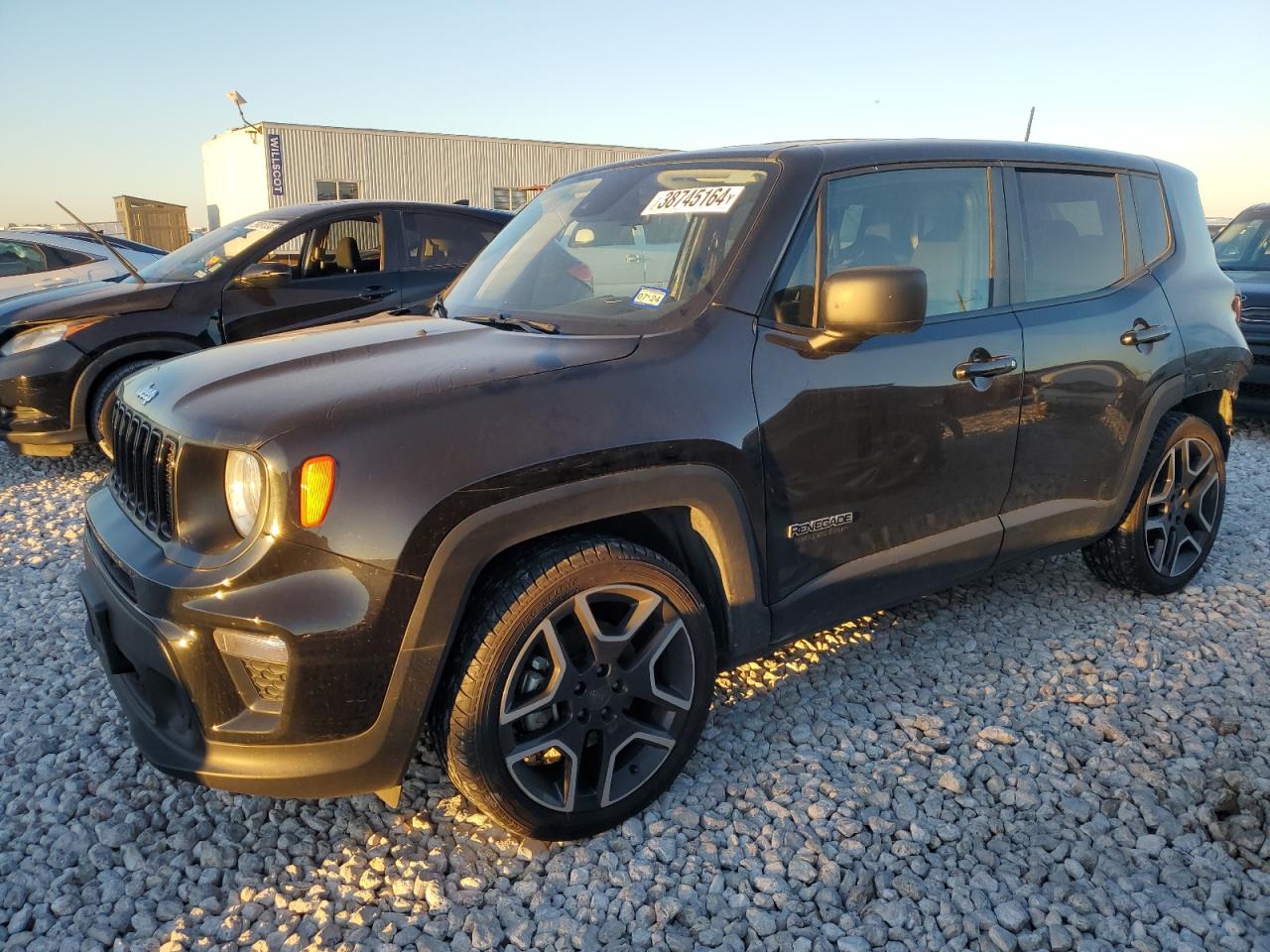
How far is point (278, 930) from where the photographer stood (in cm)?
218

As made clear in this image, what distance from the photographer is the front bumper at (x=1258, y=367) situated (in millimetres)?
7258

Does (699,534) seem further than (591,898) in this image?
Yes

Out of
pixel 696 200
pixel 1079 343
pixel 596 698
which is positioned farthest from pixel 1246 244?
pixel 596 698

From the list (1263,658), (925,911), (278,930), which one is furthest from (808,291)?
(1263,658)

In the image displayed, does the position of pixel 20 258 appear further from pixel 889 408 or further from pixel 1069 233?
pixel 1069 233

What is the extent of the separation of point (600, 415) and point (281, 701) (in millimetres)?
1009

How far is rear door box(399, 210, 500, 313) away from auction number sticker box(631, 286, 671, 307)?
387 cm

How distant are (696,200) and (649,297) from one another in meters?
0.39

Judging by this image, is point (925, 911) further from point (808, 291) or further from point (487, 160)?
point (487, 160)

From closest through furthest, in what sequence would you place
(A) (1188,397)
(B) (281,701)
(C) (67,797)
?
(B) (281,701)
(C) (67,797)
(A) (1188,397)

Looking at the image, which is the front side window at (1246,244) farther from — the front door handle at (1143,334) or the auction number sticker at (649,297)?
the auction number sticker at (649,297)

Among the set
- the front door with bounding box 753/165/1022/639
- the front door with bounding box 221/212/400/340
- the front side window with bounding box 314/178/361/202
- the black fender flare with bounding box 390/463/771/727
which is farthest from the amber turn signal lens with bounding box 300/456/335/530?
the front side window with bounding box 314/178/361/202

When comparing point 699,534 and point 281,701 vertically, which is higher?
point 699,534

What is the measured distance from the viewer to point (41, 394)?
561 cm
